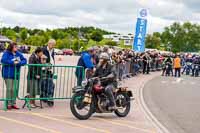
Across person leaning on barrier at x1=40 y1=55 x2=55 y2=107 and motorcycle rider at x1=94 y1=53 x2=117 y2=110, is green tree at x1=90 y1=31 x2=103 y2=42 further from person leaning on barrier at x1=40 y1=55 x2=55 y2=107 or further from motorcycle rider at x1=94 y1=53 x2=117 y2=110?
motorcycle rider at x1=94 y1=53 x2=117 y2=110

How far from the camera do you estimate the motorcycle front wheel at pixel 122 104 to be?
1240cm

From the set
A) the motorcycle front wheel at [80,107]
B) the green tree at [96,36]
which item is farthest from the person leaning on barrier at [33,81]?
the green tree at [96,36]

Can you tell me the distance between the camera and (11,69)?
12.4m

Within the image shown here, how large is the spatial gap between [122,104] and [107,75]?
0.95 metres

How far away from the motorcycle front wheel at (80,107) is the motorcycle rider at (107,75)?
0.53 metres

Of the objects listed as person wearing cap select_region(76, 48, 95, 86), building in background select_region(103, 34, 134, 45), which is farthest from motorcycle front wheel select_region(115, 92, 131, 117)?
building in background select_region(103, 34, 134, 45)

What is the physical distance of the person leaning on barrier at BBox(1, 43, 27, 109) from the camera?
12.3 metres

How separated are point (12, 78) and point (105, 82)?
228 cm

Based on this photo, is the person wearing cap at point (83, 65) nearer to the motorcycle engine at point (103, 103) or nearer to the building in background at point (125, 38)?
the motorcycle engine at point (103, 103)

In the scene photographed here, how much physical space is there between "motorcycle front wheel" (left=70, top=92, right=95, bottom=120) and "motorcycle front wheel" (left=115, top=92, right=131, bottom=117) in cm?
95

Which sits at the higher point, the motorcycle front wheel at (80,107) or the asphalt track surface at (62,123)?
the motorcycle front wheel at (80,107)

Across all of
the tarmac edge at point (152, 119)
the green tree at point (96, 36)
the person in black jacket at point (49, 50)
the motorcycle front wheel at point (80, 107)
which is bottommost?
the tarmac edge at point (152, 119)

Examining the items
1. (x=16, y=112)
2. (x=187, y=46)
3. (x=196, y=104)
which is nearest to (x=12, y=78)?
(x=16, y=112)

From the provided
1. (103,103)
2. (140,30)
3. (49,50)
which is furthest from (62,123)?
(140,30)
